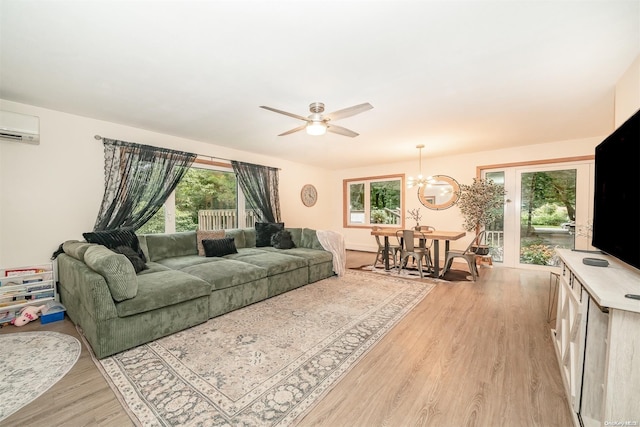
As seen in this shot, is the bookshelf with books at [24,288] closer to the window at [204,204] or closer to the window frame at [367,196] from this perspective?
the window at [204,204]

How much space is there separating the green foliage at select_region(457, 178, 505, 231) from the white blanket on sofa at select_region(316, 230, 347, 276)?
2.87 meters

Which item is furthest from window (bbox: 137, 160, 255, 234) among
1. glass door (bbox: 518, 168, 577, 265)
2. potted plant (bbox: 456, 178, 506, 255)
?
glass door (bbox: 518, 168, 577, 265)

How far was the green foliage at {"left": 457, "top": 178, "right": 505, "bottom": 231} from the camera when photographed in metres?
5.14

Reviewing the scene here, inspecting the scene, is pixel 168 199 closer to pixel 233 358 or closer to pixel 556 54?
pixel 233 358

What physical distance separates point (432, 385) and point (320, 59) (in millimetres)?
2630

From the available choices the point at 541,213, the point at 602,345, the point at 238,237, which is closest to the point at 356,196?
the point at 238,237

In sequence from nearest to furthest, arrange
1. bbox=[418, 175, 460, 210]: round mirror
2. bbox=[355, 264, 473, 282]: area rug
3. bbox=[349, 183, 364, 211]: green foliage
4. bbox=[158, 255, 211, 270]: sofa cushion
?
bbox=[158, 255, 211, 270]: sofa cushion < bbox=[355, 264, 473, 282]: area rug < bbox=[418, 175, 460, 210]: round mirror < bbox=[349, 183, 364, 211]: green foliage

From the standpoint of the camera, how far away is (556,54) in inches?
81.3

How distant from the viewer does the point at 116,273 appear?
2.16m

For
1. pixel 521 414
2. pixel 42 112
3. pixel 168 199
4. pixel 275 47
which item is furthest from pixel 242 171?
pixel 521 414

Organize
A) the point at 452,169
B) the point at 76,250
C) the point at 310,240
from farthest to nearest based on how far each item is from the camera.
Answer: the point at 452,169 → the point at 310,240 → the point at 76,250

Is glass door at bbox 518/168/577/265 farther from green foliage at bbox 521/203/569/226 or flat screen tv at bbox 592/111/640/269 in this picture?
flat screen tv at bbox 592/111/640/269

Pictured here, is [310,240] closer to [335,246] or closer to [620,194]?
[335,246]

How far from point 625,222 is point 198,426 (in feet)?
9.62
